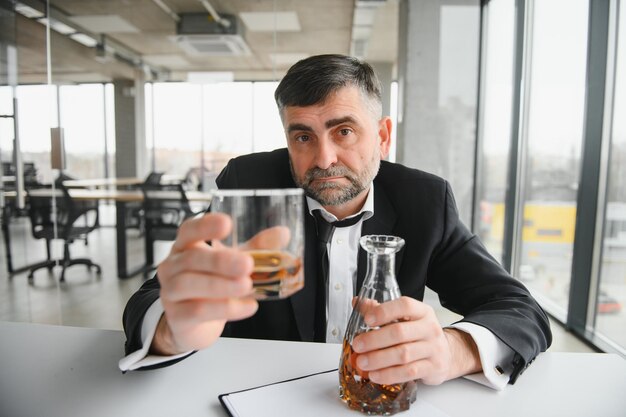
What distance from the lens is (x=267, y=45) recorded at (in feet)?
15.0

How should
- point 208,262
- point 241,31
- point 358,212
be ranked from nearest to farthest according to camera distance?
1. point 208,262
2. point 358,212
3. point 241,31

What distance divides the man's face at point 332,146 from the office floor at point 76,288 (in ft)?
8.24

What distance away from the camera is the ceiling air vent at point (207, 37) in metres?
4.70

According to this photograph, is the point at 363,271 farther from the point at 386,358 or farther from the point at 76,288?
the point at 76,288

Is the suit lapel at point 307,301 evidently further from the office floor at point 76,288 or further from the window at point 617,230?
the window at point 617,230

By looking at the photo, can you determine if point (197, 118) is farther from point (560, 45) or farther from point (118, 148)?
point (560, 45)

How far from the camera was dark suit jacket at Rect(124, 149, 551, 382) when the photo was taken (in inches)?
48.9

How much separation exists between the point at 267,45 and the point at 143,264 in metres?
2.79

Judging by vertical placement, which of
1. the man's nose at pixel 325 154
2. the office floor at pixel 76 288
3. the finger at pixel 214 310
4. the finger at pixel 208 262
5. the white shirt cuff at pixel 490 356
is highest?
the man's nose at pixel 325 154

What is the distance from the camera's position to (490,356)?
0.88 m

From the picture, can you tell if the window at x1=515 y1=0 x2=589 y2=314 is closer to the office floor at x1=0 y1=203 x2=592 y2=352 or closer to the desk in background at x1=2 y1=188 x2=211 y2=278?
the office floor at x1=0 y1=203 x2=592 y2=352

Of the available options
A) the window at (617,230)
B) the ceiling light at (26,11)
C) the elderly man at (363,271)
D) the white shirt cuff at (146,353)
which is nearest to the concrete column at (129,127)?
the ceiling light at (26,11)

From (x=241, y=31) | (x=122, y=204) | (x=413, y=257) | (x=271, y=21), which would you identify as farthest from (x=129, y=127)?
(x=413, y=257)

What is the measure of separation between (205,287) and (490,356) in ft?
2.07
